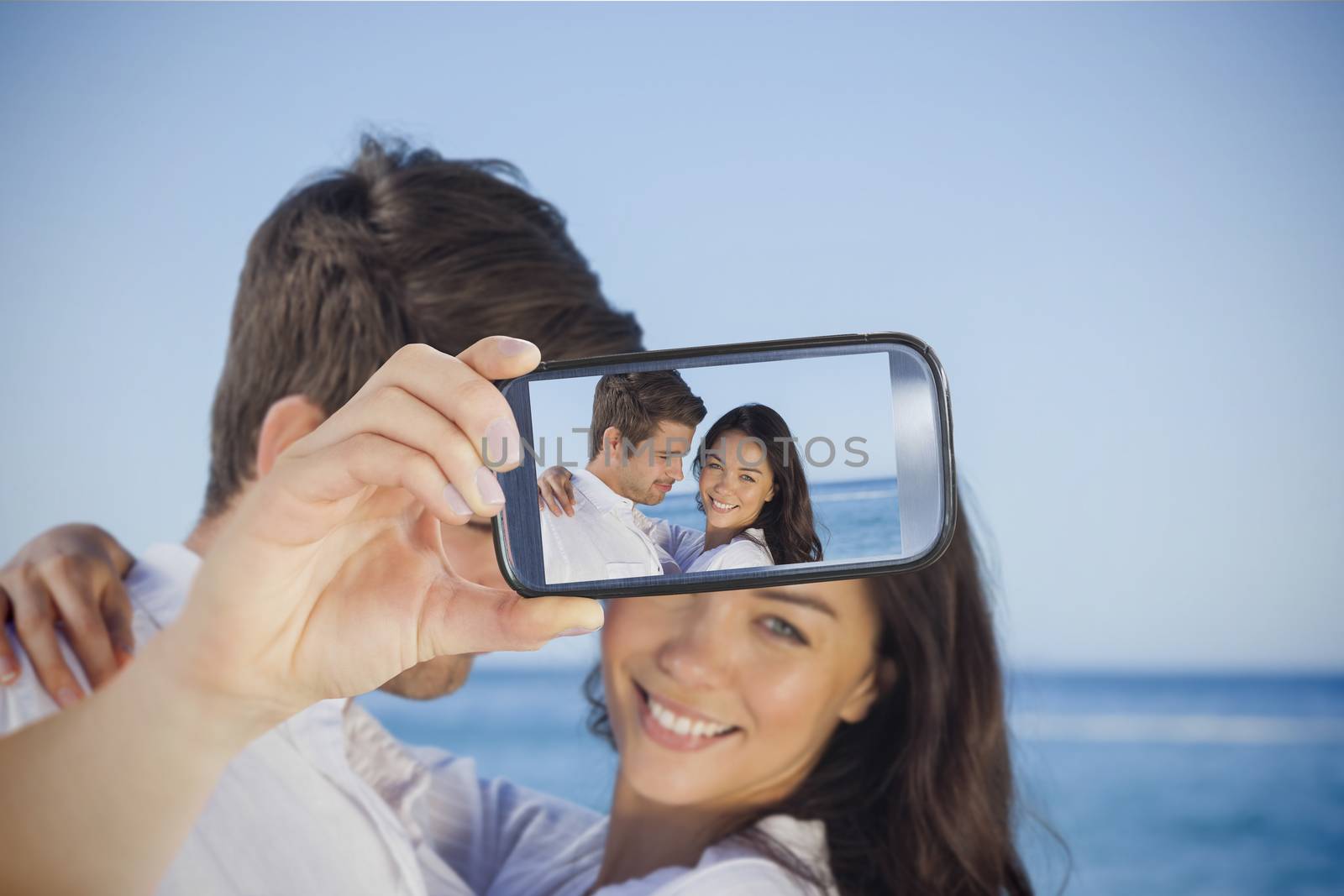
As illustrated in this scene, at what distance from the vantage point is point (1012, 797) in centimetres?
207

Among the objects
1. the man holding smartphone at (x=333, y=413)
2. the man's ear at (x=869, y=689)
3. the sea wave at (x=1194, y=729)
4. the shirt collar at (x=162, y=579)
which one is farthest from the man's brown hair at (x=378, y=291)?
the sea wave at (x=1194, y=729)

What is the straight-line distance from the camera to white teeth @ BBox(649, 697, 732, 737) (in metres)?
1.88

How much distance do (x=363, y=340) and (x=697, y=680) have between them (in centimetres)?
103

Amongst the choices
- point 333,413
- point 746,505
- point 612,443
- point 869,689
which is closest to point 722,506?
point 746,505

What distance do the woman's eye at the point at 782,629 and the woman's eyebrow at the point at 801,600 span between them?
0.05 meters

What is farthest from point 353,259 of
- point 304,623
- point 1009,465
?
point 1009,465

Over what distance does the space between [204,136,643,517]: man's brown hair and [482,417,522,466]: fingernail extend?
113cm

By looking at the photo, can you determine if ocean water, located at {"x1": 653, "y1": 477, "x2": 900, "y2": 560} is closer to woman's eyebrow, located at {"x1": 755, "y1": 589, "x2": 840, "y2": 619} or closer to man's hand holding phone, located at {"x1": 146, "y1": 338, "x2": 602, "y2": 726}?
man's hand holding phone, located at {"x1": 146, "y1": 338, "x2": 602, "y2": 726}

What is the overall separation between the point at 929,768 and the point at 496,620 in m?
1.27

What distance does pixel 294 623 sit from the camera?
3.69ft

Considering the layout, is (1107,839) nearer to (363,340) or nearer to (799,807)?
(799,807)

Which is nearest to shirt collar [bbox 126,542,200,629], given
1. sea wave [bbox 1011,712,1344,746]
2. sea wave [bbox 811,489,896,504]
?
sea wave [bbox 811,489,896,504]

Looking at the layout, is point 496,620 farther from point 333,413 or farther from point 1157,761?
point 1157,761

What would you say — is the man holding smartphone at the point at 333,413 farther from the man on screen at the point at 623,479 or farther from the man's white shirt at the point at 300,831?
the man on screen at the point at 623,479
